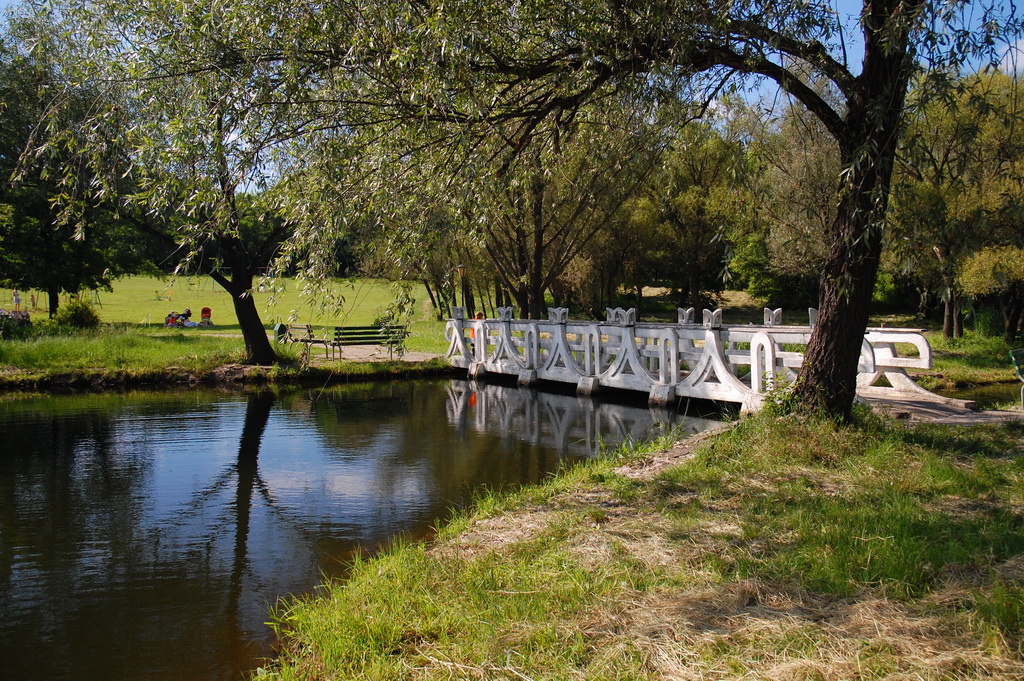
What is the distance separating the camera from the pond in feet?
17.4

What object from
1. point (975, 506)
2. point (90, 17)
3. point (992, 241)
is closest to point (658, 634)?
point (975, 506)

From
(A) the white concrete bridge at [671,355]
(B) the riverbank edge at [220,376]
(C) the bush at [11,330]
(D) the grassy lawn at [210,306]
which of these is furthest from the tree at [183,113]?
(C) the bush at [11,330]

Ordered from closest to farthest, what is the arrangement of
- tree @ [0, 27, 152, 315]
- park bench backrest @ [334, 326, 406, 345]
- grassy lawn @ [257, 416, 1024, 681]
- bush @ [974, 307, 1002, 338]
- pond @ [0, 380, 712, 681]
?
grassy lawn @ [257, 416, 1024, 681], pond @ [0, 380, 712, 681], tree @ [0, 27, 152, 315], park bench backrest @ [334, 326, 406, 345], bush @ [974, 307, 1002, 338]

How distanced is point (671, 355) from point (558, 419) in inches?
99.8

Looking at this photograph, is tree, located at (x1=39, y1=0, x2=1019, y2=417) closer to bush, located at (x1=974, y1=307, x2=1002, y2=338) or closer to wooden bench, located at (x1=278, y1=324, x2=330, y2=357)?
wooden bench, located at (x1=278, y1=324, x2=330, y2=357)

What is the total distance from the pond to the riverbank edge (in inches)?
50.2

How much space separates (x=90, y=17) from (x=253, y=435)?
6.86m

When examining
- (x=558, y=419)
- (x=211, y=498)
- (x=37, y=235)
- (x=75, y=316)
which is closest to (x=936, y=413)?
(x=558, y=419)

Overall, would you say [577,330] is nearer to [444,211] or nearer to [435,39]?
[444,211]

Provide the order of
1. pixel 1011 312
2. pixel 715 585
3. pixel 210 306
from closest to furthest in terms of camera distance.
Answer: pixel 715 585 → pixel 1011 312 → pixel 210 306

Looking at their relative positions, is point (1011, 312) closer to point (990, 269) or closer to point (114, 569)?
point (990, 269)

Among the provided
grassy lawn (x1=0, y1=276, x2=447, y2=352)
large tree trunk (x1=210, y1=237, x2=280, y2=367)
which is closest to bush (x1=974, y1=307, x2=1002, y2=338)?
grassy lawn (x1=0, y1=276, x2=447, y2=352)

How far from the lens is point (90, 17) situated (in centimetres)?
784

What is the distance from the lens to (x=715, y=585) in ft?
14.1
